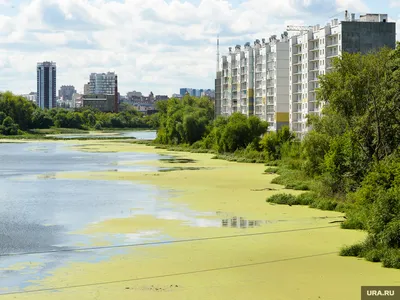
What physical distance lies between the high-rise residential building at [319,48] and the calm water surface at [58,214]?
3355cm

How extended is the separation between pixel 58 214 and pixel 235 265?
544 inches

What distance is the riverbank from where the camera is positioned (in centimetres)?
1848

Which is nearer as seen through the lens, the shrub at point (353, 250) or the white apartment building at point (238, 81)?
the shrub at point (353, 250)

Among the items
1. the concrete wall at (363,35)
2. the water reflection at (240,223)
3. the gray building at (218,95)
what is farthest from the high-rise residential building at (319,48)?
the water reflection at (240,223)

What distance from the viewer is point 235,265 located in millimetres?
21469

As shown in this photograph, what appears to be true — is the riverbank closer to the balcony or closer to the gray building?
the balcony

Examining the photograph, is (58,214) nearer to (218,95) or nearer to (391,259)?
(391,259)

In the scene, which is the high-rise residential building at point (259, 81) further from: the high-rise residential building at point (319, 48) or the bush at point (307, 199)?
the bush at point (307, 199)

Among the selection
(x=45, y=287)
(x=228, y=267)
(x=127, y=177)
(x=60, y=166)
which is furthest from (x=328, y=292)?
(x=60, y=166)

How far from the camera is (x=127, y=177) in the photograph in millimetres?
53438

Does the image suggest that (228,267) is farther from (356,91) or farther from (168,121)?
(168,121)

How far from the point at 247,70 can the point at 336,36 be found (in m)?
33.1

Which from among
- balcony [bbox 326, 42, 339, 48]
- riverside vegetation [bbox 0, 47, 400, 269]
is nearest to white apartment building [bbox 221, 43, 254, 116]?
balcony [bbox 326, 42, 339, 48]

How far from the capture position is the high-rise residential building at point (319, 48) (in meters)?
82.9
